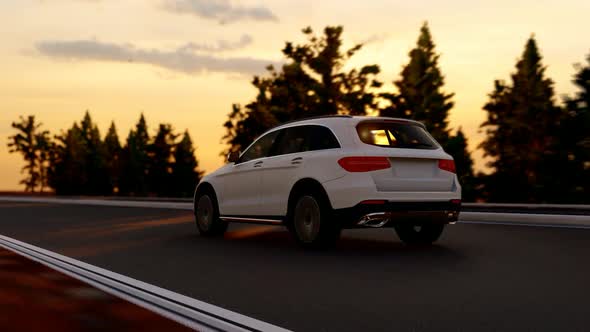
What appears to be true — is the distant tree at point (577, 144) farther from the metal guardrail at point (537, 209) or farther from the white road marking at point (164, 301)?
the white road marking at point (164, 301)

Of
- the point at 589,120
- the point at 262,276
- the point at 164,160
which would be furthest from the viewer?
the point at 164,160

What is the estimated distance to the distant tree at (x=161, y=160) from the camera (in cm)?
11606

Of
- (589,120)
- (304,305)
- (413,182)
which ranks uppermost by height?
(589,120)

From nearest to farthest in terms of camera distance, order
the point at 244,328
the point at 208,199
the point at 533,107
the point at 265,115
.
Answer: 1. the point at 244,328
2. the point at 208,199
3. the point at 533,107
4. the point at 265,115

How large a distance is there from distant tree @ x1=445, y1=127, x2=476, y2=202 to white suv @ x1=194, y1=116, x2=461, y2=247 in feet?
189

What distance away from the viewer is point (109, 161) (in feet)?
424

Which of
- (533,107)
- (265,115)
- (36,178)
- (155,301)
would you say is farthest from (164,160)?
(155,301)

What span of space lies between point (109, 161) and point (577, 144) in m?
89.4

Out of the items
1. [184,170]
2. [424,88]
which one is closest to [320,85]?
[424,88]

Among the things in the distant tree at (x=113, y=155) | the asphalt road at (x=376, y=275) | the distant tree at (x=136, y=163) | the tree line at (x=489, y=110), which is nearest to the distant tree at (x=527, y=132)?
the tree line at (x=489, y=110)

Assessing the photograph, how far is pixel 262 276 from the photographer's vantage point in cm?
827

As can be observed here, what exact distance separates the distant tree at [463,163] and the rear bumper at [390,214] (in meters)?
58.3

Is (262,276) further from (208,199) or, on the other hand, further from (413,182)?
(208,199)

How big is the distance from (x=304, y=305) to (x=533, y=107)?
200 feet
